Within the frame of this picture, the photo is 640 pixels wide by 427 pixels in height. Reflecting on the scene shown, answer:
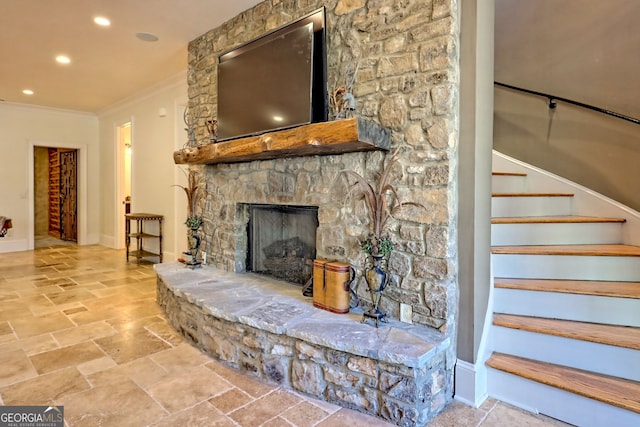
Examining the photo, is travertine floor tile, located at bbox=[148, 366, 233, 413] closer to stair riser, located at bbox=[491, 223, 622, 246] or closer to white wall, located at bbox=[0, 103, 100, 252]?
stair riser, located at bbox=[491, 223, 622, 246]

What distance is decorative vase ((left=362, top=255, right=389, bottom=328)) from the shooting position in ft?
6.86

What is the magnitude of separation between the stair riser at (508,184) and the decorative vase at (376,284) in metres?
1.65

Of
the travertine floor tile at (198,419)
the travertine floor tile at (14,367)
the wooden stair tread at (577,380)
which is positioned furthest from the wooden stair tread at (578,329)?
the travertine floor tile at (14,367)

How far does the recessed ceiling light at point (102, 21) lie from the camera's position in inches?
129

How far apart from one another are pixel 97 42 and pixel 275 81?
2446mm

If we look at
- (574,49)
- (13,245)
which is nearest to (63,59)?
(13,245)

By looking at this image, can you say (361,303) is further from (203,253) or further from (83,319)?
(83,319)

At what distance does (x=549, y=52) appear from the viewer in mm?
3316

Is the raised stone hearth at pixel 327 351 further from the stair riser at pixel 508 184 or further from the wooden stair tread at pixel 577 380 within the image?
the stair riser at pixel 508 184

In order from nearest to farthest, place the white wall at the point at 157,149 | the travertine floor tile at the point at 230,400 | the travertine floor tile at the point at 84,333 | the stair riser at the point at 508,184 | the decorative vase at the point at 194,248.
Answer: the travertine floor tile at the point at 230,400, the travertine floor tile at the point at 84,333, the stair riser at the point at 508,184, the decorative vase at the point at 194,248, the white wall at the point at 157,149

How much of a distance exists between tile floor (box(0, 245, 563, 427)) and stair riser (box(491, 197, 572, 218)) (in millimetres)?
1518

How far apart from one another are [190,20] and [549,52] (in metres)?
3.34

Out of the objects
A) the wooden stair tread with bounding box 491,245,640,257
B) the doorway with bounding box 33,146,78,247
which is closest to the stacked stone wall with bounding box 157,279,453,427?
the wooden stair tread with bounding box 491,245,640,257

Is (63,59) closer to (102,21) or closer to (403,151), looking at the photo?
(102,21)
